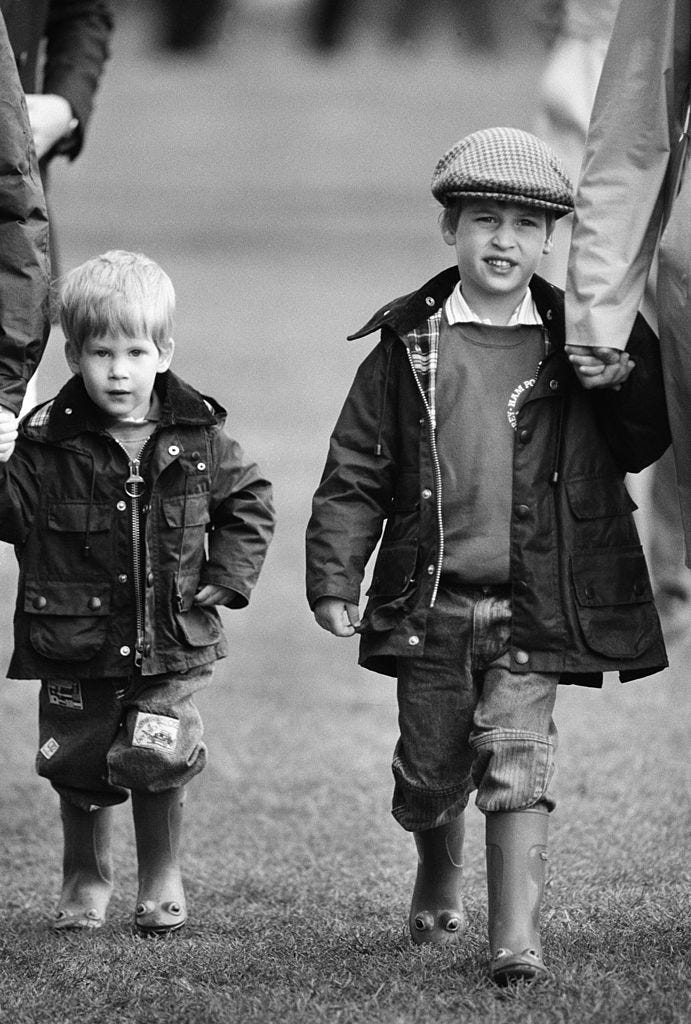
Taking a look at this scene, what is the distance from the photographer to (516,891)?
343 cm

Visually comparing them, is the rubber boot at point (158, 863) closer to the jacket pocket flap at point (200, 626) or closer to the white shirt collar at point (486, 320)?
the jacket pocket flap at point (200, 626)

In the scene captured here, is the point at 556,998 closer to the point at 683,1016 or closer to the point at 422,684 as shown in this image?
the point at 683,1016

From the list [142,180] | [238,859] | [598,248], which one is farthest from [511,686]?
[142,180]

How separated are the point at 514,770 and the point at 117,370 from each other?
1.24 m

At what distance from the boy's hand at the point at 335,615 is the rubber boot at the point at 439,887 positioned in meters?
0.53

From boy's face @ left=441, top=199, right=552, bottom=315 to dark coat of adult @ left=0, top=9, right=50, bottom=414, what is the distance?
2.83 feet

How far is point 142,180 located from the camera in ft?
87.6

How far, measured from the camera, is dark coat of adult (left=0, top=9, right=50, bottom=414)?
138 inches

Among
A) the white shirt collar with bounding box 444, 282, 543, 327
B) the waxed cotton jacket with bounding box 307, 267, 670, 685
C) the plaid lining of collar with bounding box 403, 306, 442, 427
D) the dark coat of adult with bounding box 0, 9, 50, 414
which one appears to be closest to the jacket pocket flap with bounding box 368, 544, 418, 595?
the waxed cotton jacket with bounding box 307, 267, 670, 685

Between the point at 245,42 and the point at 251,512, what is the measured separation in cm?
2578

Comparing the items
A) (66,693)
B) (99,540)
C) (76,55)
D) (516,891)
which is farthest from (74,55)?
(516,891)

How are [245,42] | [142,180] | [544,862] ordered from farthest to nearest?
[245,42], [142,180], [544,862]

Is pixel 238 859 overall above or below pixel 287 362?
below

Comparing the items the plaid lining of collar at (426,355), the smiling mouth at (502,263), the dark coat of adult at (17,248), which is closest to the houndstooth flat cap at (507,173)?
the smiling mouth at (502,263)
